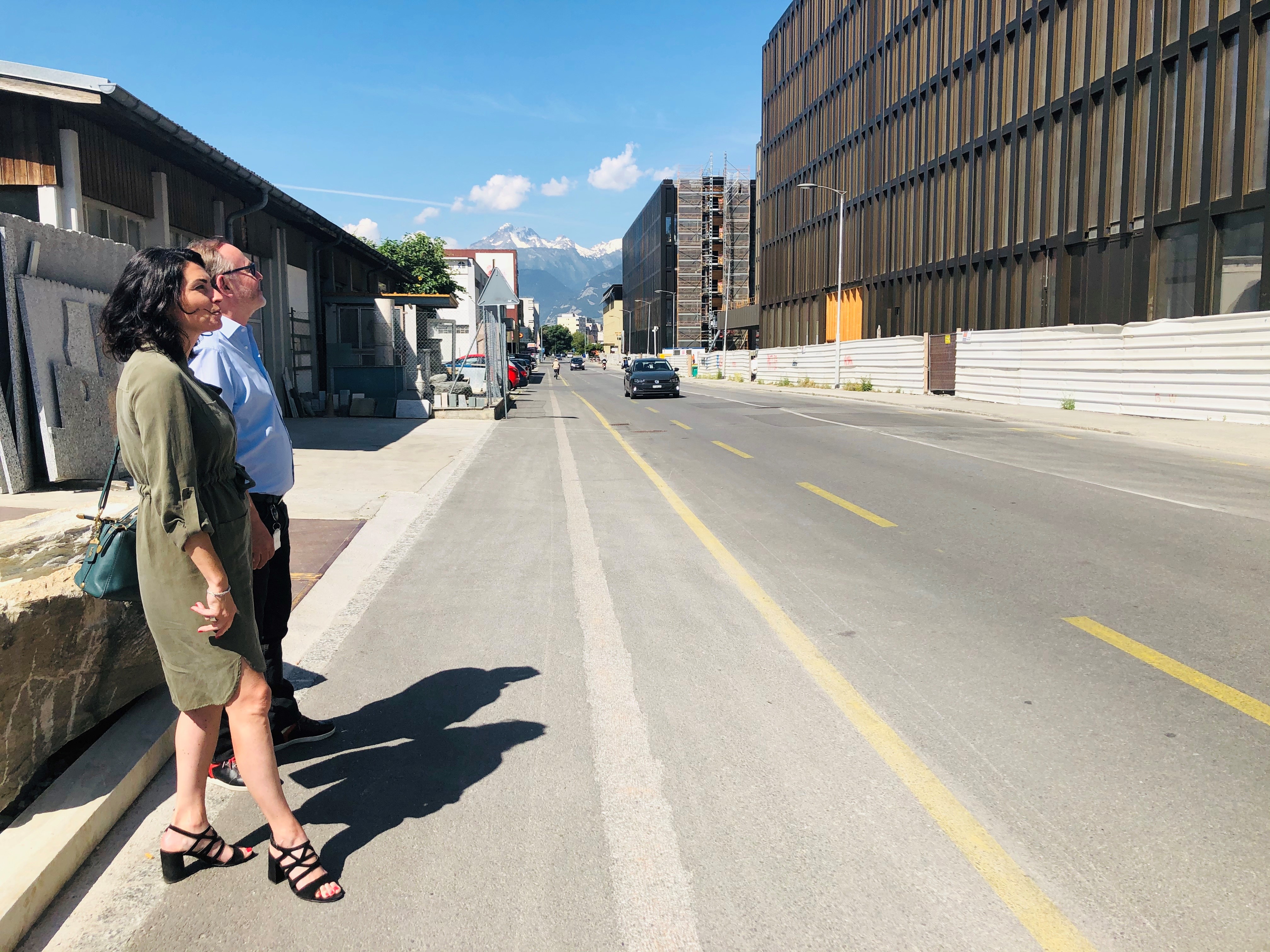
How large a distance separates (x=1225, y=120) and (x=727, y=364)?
47.8 m

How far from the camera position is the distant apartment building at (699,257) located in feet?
313

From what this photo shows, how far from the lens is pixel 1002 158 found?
3284 centimetres

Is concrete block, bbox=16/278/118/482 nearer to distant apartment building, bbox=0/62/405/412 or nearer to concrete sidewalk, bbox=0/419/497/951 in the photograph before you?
distant apartment building, bbox=0/62/405/412

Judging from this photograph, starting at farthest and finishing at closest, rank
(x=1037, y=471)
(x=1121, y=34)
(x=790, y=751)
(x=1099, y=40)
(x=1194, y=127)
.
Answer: (x=1099, y=40) → (x=1121, y=34) → (x=1194, y=127) → (x=1037, y=471) → (x=790, y=751)

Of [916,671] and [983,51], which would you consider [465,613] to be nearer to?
[916,671]

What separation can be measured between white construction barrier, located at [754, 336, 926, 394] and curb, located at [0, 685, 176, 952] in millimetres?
32806

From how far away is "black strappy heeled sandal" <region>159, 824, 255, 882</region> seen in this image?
2.84m

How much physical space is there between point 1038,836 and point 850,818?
59 cm

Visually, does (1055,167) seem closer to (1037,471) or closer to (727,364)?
(1037,471)

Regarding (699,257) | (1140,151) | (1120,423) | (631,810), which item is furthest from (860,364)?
(699,257)

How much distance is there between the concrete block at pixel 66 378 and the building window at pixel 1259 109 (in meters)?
22.8

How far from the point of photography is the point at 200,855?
289 cm

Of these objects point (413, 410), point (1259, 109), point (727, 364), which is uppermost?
point (1259, 109)

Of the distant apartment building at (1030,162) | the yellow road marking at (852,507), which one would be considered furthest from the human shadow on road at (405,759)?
the distant apartment building at (1030,162)
